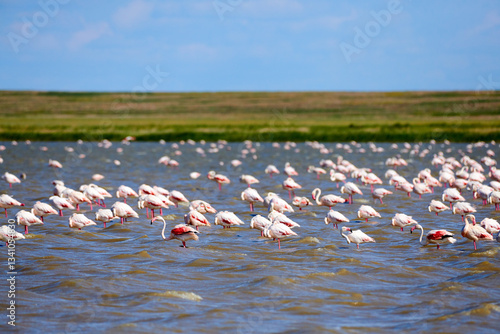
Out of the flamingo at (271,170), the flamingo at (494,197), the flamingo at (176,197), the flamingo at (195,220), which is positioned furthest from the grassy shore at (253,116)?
the flamingo at (195,220)

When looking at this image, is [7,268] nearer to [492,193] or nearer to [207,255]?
[207,255]

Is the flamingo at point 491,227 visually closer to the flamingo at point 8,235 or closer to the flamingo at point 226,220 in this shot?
the flamingo at point 226,220

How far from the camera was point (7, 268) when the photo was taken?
9352 mm

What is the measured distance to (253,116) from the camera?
7825 centimetres

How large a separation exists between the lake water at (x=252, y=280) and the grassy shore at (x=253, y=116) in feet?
107

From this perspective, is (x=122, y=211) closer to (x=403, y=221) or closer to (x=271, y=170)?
(x=403, y=221)

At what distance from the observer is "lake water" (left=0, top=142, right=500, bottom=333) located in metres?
7.02

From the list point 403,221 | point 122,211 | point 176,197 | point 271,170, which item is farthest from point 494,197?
point 271,170

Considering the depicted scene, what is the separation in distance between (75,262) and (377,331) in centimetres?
489

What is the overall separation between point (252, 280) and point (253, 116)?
69887mm

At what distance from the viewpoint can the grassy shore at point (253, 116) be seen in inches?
1886

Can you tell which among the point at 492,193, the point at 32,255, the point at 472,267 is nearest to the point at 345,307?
the point at 472,267

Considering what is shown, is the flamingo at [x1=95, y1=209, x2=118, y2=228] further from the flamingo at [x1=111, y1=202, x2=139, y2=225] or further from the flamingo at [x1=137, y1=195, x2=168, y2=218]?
the flamingo at [x1=137, y1=195, x2=168, y2=218]

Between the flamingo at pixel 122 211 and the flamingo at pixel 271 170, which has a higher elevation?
the flamingo at pixel 271 170
